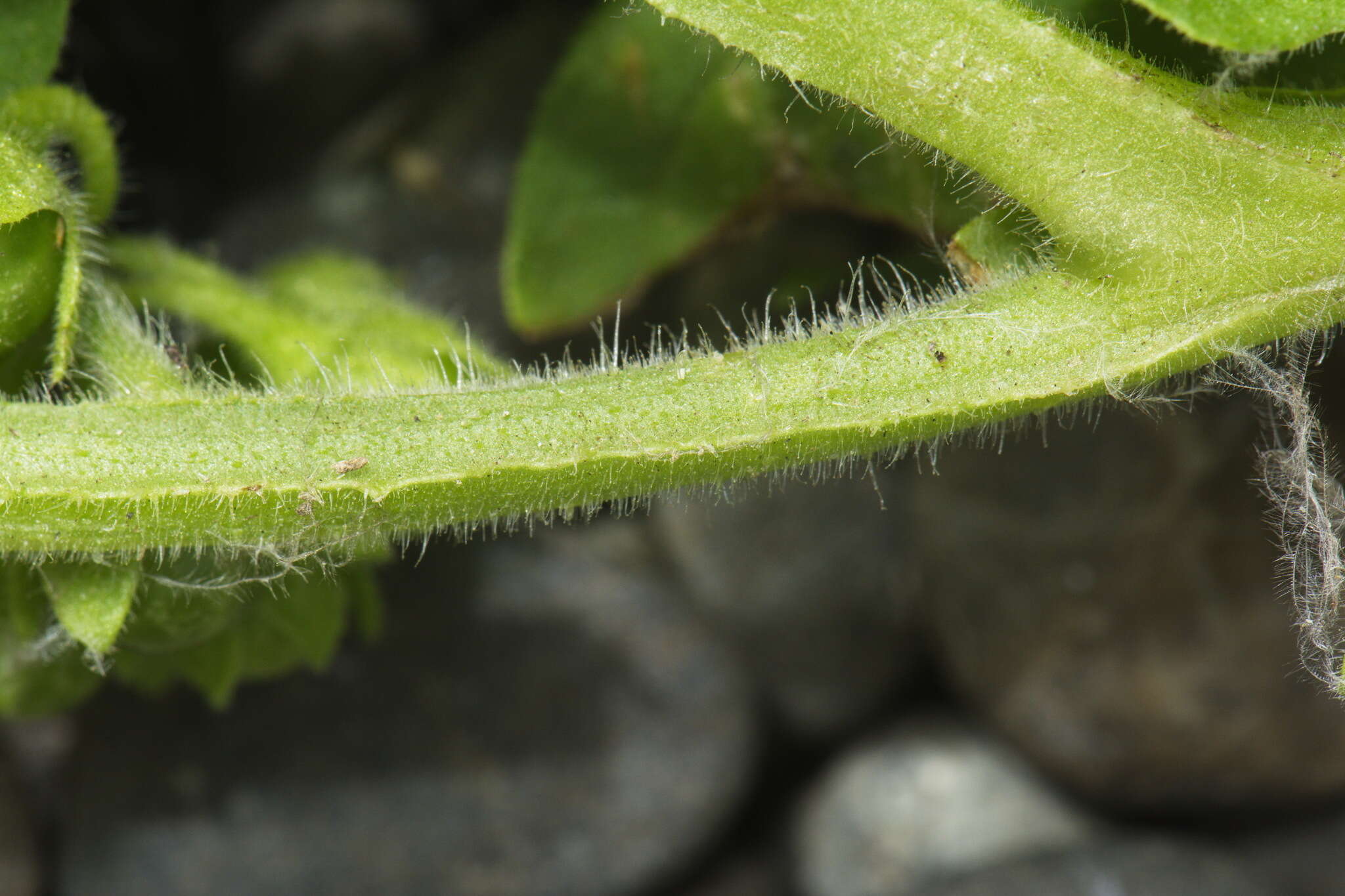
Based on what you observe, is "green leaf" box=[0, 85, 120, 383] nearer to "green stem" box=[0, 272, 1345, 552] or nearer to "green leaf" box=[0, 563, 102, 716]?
"green stem" box=[0, 272, 1345, 552]

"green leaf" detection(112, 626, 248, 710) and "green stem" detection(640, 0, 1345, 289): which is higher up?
"green stem" detection(640, 0, 1345, 289)

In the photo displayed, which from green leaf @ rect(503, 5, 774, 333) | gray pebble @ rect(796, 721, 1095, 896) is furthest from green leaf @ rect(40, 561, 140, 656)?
gray pebble @ rect(796, 721, 1095, 896)

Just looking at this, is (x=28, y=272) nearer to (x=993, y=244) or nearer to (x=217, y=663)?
(x=217, y=663)

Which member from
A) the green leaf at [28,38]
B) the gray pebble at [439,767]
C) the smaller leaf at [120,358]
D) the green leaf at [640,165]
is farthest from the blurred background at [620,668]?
the smaller leaf at [120,358]

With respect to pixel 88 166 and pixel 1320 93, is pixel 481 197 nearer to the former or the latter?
pixel 88 166

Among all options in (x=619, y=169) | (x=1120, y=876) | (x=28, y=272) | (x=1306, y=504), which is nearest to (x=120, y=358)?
(x=28, y=272)

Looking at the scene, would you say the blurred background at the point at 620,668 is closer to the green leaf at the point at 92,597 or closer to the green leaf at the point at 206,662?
the green leaf at the point at 206,662
